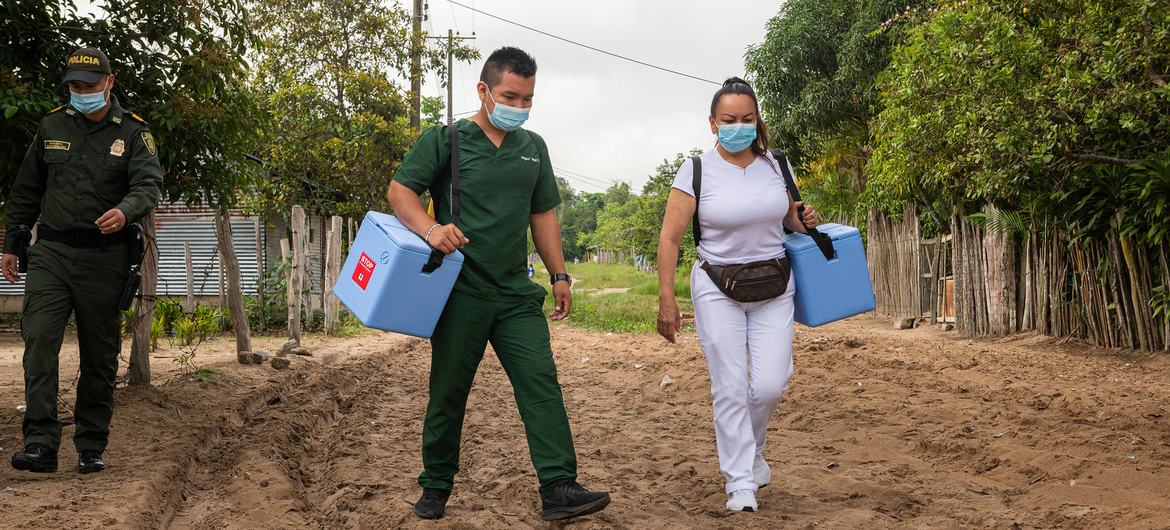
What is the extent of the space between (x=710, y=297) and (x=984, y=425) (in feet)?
10.2

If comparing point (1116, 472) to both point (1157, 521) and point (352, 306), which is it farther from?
point (352, 306)

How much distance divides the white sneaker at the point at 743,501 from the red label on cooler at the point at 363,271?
1.84 metres

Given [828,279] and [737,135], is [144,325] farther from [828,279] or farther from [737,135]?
[828,279]

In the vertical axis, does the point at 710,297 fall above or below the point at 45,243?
below

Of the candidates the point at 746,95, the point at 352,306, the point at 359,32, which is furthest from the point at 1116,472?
the point at 359,32

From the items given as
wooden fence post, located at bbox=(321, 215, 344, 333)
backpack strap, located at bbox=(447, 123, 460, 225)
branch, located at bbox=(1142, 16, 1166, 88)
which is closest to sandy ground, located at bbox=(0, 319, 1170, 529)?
backpack strap, located at bbox=(447, 123, 460, 225)

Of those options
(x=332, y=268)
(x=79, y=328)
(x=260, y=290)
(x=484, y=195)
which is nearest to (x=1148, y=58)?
(x=484, y=195)

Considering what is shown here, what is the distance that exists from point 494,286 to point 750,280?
1.13 meters

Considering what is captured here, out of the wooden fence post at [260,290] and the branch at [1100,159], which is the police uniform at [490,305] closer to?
the branch at [1100,159]

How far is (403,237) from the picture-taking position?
12.9 ft

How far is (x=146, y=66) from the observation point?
728cm

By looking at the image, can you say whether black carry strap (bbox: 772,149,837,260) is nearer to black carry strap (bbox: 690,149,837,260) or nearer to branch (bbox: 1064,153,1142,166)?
black carry strap (bbox: 690,149,837,260)

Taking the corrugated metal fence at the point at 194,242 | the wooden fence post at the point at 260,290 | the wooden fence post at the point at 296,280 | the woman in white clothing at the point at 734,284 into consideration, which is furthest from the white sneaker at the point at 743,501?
the corrugated metal fence at the point at 194,242

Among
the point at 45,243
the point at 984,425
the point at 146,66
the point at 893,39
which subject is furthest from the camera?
the point at 893,39
